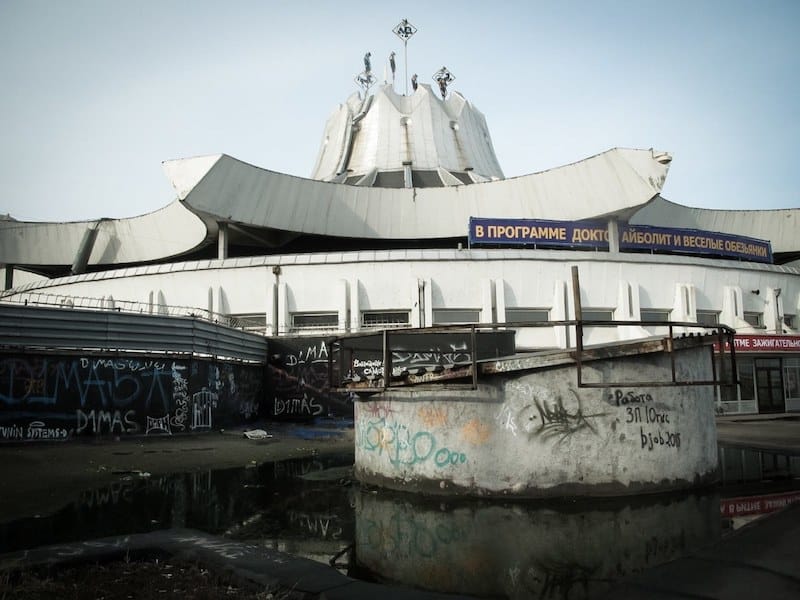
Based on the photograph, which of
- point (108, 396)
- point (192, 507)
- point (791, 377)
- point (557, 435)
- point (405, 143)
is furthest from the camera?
point (405, 143)

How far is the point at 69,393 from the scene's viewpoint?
15.6 m

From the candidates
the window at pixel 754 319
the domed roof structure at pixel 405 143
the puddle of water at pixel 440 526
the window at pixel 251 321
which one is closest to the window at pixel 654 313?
the window at pixel 754 319

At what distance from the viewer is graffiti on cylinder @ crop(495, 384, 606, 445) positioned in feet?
31.2

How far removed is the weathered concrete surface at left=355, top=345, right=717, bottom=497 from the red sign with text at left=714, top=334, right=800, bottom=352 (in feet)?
79.9

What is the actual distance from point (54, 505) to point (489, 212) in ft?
105

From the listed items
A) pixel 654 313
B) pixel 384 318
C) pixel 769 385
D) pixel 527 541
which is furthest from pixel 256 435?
pixel 769 385

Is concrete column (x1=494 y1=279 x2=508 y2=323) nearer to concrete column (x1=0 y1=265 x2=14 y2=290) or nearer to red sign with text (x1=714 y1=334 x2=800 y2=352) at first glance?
red sign with text (x1=714 y1=334 x2=800 y2=352)

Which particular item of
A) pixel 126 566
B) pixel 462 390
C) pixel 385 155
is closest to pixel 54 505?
pixel 126 566

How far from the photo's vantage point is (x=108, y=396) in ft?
54.0

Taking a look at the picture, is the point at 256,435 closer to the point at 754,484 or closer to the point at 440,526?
the point at 440,526

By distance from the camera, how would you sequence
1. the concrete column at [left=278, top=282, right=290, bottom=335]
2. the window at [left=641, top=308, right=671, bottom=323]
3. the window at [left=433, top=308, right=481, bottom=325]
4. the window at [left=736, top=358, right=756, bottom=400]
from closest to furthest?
1. the concrete column at [left=278, top=282, right=290, bottom=335]
2. the window at [left=433, top=308, right=481, bottom=325]
3. the window at [left=736, top=358, right=756, bottom=400]
4. the window at [left=641, top=308, right=671, bottom=323]

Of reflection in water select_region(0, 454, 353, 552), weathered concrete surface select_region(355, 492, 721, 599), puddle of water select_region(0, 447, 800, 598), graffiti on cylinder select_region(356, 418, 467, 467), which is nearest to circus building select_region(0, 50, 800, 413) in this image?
reflection in water select_region(0, 454, 353, 552)

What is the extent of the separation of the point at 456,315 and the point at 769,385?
56.1 ft

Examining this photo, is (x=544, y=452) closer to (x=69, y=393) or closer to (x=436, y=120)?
(x=69, y=393)
